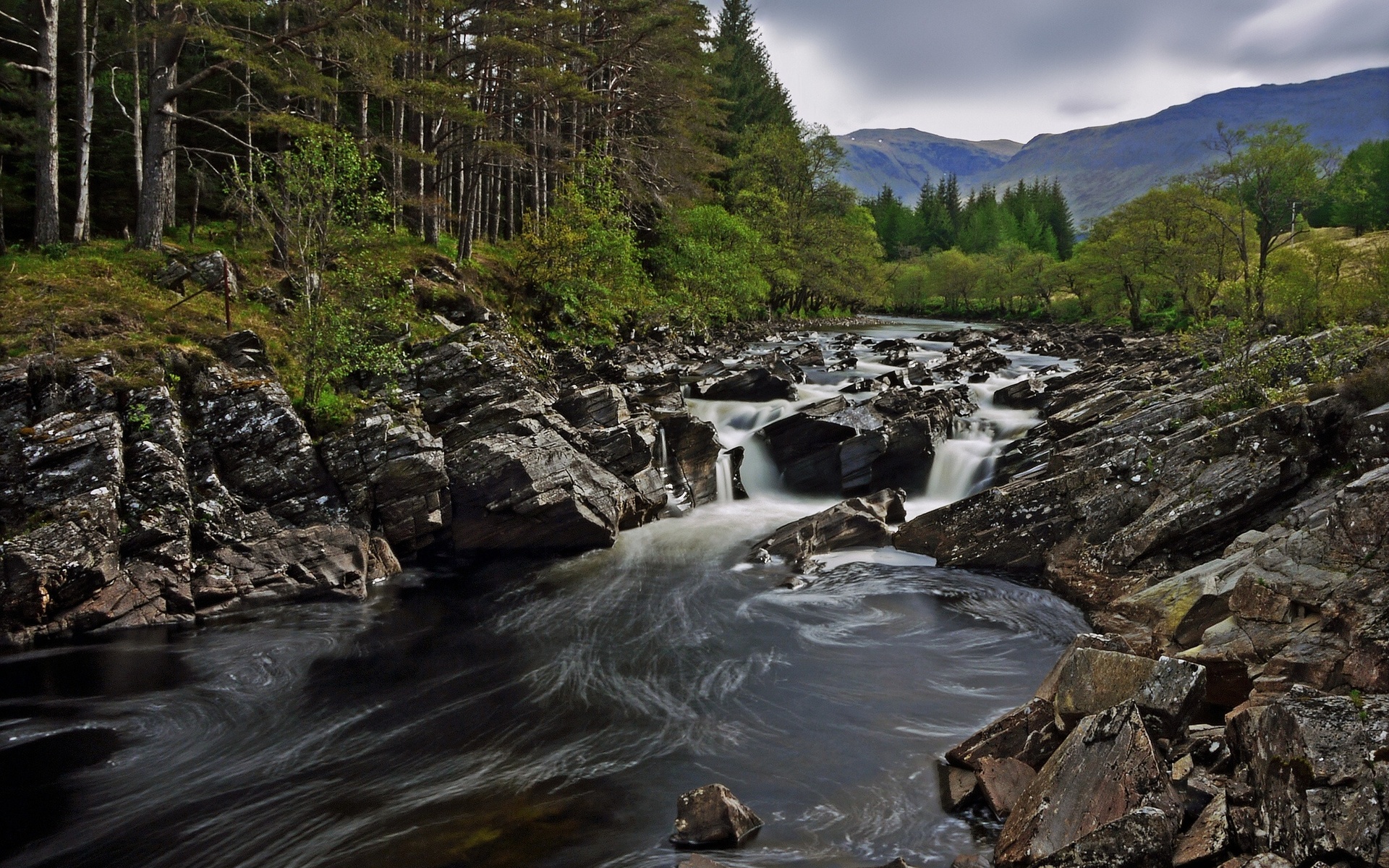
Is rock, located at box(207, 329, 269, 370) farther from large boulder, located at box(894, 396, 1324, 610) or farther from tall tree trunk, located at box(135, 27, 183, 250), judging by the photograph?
large boulder, located at box(894, 396, 1324, 610)

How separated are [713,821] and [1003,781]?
11.5 ft

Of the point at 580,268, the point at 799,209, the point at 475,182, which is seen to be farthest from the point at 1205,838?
the point at 799,209

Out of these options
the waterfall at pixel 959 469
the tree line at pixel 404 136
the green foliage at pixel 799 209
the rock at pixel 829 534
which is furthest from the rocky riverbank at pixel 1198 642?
the green foliage at pixel 799 209

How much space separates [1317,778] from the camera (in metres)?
5.96

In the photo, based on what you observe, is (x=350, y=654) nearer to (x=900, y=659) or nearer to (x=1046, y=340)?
(x=900, y=659)

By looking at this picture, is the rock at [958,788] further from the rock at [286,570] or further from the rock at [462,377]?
the rock at [462,377]

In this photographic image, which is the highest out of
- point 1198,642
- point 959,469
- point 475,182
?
point 475,182

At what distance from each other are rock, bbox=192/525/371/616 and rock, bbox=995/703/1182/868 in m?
13.8

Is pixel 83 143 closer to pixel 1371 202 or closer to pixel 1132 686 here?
pixel 1132 686

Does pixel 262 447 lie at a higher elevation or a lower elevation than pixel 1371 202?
lower

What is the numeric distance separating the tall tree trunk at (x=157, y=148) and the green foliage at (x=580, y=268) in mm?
13104

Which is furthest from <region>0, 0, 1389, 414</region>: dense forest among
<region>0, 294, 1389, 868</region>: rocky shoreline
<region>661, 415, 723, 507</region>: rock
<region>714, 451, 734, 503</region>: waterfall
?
<region>714, 451, 734, 503</region>: waterfall

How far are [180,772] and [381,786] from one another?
312cm

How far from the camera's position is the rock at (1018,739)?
8914mm
